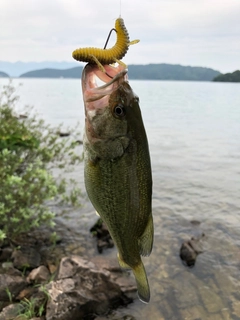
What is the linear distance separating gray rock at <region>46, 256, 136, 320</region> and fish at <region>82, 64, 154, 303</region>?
3577 millimetres

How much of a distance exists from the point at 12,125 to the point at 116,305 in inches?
197

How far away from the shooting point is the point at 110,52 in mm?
2336

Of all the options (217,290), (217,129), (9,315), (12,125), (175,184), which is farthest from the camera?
(217,129)

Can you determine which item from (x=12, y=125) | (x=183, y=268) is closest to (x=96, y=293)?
(x=183, y=268)

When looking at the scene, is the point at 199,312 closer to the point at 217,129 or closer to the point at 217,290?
the point at 217,290

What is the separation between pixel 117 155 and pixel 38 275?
520 cm

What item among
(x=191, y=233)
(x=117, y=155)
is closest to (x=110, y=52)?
(x=117, y=155)

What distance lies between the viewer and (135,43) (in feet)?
7.95

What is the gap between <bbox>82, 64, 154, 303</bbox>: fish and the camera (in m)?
2.45

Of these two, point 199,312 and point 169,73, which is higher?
point 169,73

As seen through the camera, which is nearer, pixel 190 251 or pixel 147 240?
pixel 147 240

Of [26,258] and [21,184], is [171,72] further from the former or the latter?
[26,258]

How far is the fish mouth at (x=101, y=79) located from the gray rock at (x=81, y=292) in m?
4.52

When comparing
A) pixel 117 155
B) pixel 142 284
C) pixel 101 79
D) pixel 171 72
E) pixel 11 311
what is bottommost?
pixel 11 311
